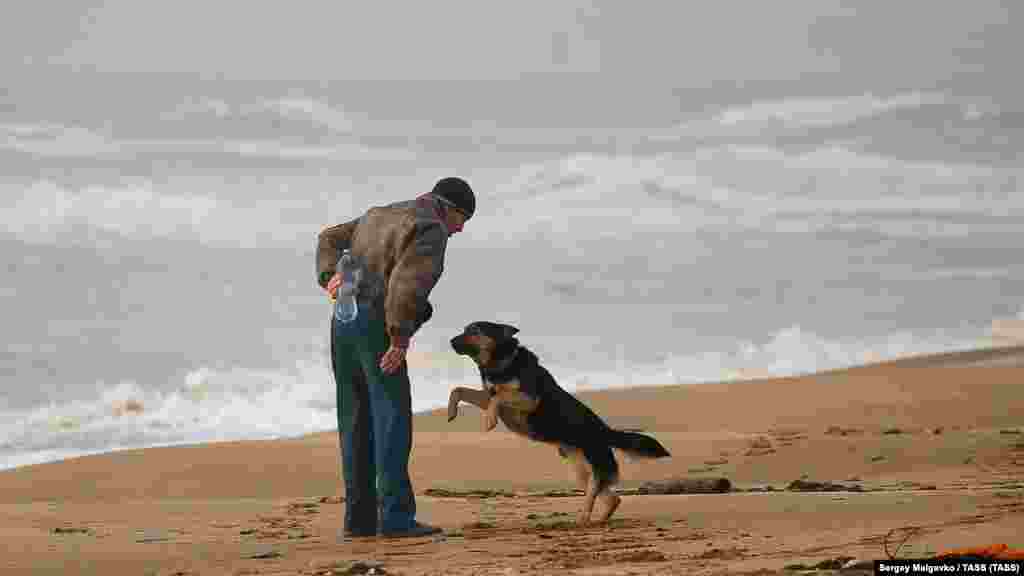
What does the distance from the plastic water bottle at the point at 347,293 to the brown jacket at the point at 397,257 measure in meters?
0.03

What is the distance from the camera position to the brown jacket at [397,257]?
276 inches

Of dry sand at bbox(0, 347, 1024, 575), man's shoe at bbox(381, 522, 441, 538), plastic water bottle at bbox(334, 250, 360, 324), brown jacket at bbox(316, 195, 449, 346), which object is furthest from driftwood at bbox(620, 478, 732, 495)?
plastic water bottle at bbox(334, 250, 360, 324)

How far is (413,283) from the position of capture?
702 centimetres

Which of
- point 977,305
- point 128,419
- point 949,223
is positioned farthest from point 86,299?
point 949,223

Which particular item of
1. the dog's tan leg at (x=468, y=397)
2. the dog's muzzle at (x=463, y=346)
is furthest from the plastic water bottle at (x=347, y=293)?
Result: the dog's tan leg at (x=468, y=397)

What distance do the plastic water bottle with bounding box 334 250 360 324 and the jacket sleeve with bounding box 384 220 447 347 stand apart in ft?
0.51

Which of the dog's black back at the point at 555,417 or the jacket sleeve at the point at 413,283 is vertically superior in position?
the jacket sleeve at the point at 413,283

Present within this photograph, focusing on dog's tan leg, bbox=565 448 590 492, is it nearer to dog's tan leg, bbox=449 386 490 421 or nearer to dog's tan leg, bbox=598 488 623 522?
dog's tan leg, bbox=598 488 623 522

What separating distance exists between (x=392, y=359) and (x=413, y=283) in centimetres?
33

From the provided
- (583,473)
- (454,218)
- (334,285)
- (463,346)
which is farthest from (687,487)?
(334,285)

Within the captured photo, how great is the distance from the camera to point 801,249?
30.1m

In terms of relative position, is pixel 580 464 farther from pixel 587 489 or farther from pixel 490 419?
pixel 490 419

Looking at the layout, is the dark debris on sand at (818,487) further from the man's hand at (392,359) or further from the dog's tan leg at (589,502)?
the man's hand at (392,359)

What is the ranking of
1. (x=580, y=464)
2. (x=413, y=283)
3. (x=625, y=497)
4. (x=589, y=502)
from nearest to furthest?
(x=413, y=283) < (x=589, y=502) < (x=580, y=464) < (x=625, y=497)
